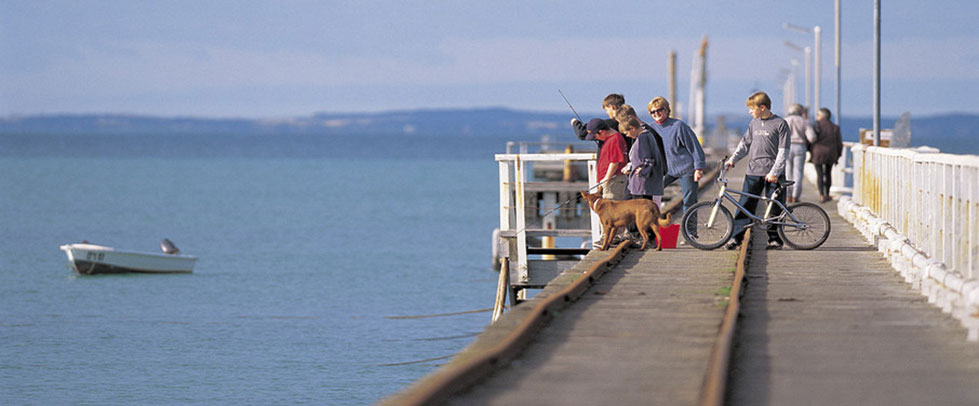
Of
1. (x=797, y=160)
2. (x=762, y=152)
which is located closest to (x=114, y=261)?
(x=797, y=160)

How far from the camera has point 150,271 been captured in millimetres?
39812

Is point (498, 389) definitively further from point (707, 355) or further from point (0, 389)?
point (0, 389)

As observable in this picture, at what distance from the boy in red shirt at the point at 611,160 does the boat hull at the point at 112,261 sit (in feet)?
91.9

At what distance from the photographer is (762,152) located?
43.4 feet

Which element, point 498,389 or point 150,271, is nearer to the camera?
point 498,389

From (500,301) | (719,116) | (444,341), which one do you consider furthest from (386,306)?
(719,116)

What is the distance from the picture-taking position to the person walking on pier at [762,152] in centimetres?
1306

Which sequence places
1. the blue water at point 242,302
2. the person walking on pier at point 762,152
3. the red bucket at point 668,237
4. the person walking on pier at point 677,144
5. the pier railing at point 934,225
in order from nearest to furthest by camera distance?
the pier railing at point 934,225, the person walking on pier at point 762,152, the person walking on pier at point 677,144, the red bucket at point 668,237, the blue water at point 242,302

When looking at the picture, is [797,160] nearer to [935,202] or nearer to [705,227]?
[705,227]

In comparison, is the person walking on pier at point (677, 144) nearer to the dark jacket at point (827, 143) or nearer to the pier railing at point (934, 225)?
the pier railing at point (934, 225)

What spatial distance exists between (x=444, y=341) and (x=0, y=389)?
8.15 m

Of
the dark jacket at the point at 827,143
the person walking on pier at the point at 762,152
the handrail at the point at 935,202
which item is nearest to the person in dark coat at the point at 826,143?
the dark jacket at the point at 827,143

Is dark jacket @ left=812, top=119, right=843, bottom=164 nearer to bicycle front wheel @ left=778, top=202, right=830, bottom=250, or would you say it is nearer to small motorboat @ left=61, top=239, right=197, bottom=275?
bicycle front wheel @ left=778, top=202, right=830, bottom=250

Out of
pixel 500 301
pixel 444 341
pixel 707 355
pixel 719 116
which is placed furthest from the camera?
pixel 719 116
